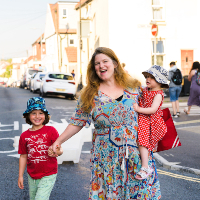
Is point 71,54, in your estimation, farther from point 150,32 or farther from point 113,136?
point 113,136

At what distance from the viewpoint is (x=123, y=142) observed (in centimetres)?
305

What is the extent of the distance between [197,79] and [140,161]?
9214mm

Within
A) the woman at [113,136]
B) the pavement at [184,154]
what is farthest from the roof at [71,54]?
the woman at [113,136]

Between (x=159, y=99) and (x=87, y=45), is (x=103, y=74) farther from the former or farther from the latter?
(x=87, y=45)

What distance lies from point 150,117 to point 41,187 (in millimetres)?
1231

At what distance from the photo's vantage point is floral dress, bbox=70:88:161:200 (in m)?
3.04

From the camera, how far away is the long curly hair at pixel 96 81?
3170 mm

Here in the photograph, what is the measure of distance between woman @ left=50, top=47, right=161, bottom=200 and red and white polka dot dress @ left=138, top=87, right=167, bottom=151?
0.06m

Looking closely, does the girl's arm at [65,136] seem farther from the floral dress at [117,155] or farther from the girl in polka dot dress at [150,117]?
the girl in polka dot dress at [150,117]

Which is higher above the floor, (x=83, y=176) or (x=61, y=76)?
(x=61, y=76)

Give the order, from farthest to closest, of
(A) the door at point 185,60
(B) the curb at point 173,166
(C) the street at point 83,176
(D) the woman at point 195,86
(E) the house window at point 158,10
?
(A) the door at point 185,60
(E) the house window at point 158,10
(D) the woman at point 195,86
(B) the curb at point 173,166
(C) the street at point 83,176

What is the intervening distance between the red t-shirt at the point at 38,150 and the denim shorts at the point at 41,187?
47mm

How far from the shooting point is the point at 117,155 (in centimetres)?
305

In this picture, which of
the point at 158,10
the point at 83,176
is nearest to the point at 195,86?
the point at 83,176
